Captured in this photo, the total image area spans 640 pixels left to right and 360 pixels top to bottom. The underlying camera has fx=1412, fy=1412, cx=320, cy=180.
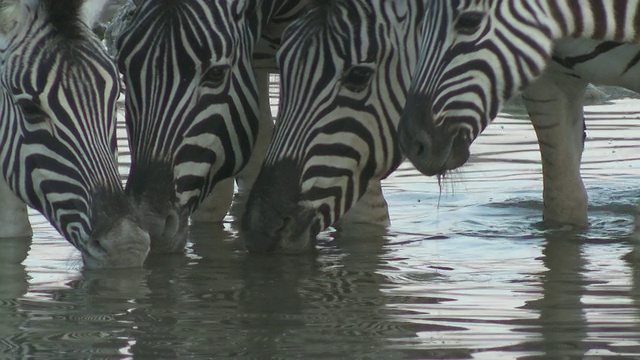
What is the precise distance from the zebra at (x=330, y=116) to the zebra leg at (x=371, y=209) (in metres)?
0.90

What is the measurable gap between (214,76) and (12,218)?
149cm

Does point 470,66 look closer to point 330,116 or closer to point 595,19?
point 595,19

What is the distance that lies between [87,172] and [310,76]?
1307 millimetres

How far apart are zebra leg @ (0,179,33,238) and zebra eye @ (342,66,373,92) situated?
6.74 ft

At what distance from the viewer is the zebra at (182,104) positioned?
7281 mm

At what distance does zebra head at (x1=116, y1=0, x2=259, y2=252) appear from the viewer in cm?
728

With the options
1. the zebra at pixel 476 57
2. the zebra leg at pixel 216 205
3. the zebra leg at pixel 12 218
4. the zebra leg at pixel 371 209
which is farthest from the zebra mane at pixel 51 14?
the zebra leg at pixel 371 209

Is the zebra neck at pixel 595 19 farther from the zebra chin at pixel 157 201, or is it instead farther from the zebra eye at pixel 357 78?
the zebra chin at pixel 157 201

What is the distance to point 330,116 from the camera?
285 inches

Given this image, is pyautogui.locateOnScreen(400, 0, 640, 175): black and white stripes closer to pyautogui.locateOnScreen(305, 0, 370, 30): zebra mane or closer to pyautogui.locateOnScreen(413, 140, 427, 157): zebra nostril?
pyautogui.locateOnScreen(413, 140, 427, 157): zebra nostril

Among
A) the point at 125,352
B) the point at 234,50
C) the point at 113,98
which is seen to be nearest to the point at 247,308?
the point at 125,352

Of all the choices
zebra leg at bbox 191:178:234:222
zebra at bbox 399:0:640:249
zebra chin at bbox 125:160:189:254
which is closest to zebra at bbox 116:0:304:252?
zebra chin at bbox 125:160:189:254

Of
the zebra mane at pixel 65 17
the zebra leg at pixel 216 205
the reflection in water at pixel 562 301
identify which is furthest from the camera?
the zebra leg at pixel 216 205

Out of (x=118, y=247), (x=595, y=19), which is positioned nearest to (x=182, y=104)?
(x=118, y=247)
